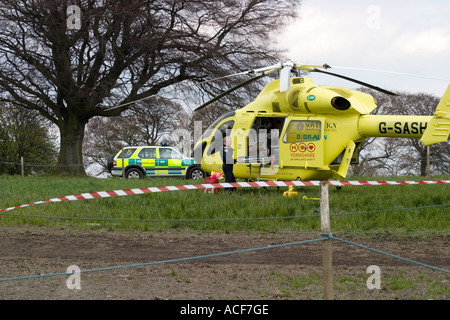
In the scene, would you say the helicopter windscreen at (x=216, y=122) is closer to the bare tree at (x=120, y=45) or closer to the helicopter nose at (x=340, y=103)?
the helicopter nose at (x=340, y=103)

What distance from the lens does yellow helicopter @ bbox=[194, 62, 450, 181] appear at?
14.7m

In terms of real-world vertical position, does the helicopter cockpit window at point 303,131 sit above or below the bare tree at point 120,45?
below

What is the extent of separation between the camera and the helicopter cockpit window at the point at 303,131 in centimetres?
1516

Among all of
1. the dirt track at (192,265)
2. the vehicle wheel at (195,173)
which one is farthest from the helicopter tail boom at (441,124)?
the vehicle wheel at (195,173)

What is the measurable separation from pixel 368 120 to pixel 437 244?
568 cm

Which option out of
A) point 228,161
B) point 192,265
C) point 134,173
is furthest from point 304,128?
point 134,173

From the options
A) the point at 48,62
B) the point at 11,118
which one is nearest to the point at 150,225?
the point at 48,62

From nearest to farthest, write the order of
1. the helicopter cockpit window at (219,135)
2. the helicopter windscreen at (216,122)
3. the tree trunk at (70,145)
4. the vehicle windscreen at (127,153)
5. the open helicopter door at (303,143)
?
1. the open helicopter door at (303,143)
2. the helicopter cockpit window at (219,135)
3. the helicopter windscreen at (216,122)
4. the vehicle windscreen at (127,153)
5. the tree trunk at (70,145)

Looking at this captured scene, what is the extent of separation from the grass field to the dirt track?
28.4 inches

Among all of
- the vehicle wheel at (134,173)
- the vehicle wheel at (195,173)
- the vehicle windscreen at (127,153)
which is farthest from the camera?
the vehicle windscreen at (127,153)

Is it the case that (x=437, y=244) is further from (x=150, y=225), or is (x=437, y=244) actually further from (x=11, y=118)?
(x=11, y=118)

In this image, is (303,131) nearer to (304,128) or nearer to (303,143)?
(304,128)
